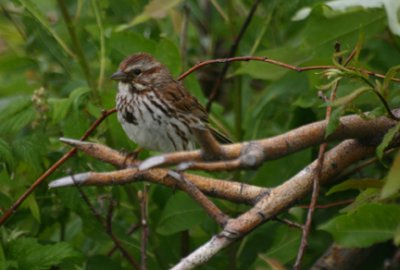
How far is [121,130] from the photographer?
176 inches

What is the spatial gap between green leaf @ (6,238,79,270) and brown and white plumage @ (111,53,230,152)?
68 centimetres

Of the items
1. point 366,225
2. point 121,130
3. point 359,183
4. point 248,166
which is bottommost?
point 366,225

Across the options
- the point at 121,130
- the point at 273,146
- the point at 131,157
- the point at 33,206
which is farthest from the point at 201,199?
the point at 121,130

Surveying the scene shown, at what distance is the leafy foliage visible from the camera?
3957 mm

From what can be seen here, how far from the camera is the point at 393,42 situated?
15.2ft

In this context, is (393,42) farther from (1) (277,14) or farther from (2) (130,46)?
(2) (130,46)

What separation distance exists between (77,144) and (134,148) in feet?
4.74

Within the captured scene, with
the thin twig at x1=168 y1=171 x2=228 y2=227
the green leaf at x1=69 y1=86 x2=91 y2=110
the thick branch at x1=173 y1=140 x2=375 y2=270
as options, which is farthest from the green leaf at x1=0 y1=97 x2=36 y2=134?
the thick branch at x1=173 y1=140 x2=375 y2=270

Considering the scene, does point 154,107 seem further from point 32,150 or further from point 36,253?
point 36,253

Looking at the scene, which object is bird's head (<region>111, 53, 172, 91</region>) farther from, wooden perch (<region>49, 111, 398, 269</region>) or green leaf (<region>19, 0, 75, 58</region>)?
wooden perch (<region>49, 111, 398, 269</region>)

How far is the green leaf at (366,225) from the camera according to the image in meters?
2.88

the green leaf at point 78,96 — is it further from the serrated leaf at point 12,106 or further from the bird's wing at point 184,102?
the bird's wing at point 184,102

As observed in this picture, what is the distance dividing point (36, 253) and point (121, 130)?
0.90m

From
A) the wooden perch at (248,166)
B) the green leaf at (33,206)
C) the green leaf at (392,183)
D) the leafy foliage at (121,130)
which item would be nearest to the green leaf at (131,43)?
the leafy foliage at (121,130)
